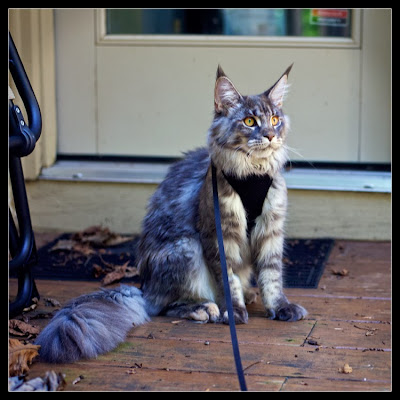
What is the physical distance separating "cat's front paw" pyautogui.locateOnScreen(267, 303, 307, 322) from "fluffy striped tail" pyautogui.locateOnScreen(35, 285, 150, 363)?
690mm

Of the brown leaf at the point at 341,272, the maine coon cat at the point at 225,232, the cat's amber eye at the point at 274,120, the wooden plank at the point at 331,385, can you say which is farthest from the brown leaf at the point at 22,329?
the brown leaf at the point at 341,272

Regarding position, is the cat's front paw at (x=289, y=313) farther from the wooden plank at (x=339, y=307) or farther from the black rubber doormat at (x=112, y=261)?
the black rubber doormat at (x=112, y=261)

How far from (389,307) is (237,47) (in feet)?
7.11

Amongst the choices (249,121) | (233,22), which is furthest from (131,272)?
(233,22)

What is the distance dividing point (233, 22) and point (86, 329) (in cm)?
277

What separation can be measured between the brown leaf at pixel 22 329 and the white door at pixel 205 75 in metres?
2.06

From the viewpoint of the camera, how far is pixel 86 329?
116 inches

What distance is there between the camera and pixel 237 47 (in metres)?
4.90

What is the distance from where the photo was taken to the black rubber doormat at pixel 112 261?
4.20 meters

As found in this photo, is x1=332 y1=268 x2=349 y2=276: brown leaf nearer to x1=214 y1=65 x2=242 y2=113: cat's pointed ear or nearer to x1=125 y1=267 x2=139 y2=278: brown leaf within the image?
x1=125 y1=267 x2=139 y2=278: brown leaf

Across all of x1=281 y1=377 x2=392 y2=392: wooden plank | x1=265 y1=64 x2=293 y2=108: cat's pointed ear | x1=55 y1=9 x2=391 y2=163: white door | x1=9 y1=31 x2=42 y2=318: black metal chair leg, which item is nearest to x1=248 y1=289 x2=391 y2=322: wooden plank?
x1=281 y1=377 x2=392 y2=392: wooden plank

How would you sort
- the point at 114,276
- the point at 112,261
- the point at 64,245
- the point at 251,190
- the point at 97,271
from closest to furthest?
the point at 251,190 → the point at 114,276 → the point at 97,271 → the point at 112,261 → the point at 64,245

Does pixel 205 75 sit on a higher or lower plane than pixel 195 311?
higher

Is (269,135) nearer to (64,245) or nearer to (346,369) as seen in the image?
(346,369)
